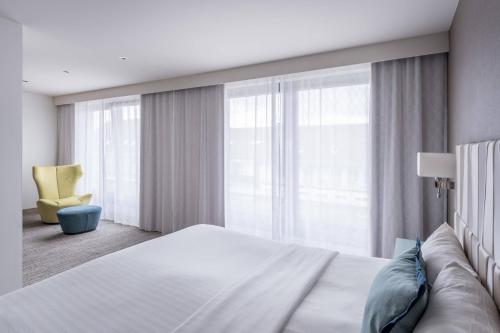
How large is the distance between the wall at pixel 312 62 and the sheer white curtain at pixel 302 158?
0.49ft

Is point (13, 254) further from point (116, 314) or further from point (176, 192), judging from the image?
point (176, 192)

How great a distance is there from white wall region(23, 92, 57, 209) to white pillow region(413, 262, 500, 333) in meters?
7.36

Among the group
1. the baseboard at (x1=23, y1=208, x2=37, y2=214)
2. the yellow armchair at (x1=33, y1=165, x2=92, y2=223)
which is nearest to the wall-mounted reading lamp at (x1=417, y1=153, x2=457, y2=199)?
the yellow armchair at (x1=33, y1=165, x2=92, y2=223)

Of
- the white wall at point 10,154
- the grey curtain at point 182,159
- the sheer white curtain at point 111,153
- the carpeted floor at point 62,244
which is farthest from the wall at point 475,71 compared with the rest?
the sheer white curtain at point 111,153

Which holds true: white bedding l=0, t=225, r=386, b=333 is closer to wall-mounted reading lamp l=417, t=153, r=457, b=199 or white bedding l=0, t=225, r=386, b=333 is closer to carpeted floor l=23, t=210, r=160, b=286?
wall-mounted reading lamp l=417, t=153, r=457, b=199

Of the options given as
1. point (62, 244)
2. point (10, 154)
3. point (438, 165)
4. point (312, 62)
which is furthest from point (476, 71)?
point (62, 244)

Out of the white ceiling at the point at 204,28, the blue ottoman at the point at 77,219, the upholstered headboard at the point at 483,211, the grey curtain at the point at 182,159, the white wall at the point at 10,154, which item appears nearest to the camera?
the upholstered headboard at the point at 483,211

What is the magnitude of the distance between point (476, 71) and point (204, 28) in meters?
2.19

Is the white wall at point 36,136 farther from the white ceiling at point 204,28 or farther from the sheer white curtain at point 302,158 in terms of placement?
the sheer white curtain at point 302,158

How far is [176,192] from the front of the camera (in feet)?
15.6

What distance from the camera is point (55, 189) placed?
561cm

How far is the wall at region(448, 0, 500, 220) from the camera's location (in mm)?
1293

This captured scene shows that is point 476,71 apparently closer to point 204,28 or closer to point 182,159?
point 204,28

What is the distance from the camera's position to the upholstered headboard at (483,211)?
3.47ft
